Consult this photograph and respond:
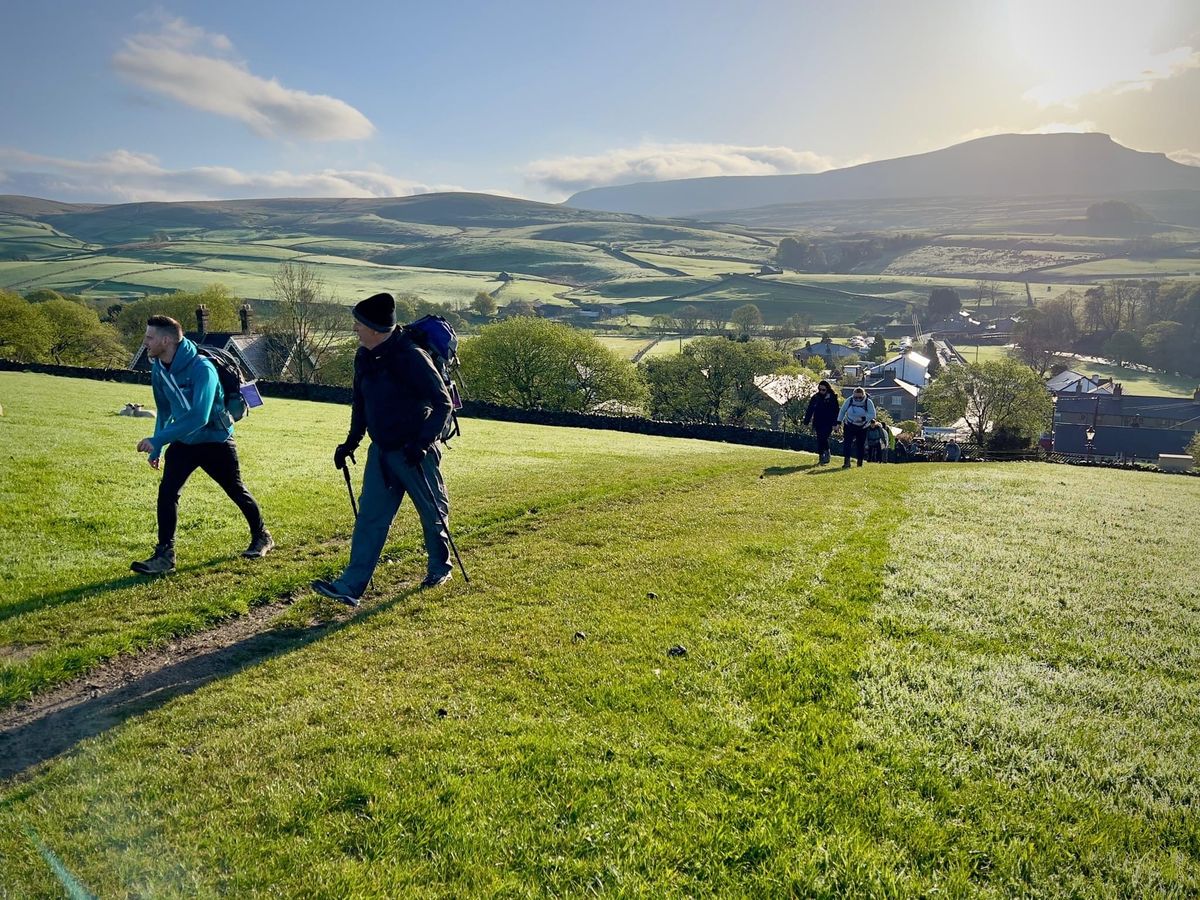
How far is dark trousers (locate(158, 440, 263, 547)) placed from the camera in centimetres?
885

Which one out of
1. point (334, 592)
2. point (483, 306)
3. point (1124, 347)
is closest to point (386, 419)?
point (334, 592)

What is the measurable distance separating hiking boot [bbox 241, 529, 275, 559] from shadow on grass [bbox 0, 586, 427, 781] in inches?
105

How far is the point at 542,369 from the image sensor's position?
226 feet

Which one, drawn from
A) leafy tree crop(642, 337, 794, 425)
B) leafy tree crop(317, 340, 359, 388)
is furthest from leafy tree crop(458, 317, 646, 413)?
leafy tree crop(317, 340, 359, 388)

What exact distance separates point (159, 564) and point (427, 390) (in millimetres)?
4669

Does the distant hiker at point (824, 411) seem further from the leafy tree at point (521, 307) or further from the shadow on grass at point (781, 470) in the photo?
the leafy tree at point (521, 307)

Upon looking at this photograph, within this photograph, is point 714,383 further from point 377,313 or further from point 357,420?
point 377,313

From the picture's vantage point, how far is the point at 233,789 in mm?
4500

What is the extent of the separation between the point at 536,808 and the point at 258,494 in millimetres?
11362

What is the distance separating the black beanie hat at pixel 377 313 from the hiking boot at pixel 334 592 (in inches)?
121

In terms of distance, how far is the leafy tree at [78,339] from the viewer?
75.6 m

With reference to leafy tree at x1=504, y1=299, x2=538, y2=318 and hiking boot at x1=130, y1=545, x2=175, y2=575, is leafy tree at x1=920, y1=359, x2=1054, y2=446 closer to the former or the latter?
hiking boot at x1=130, y1=545, x2=175, y2=575

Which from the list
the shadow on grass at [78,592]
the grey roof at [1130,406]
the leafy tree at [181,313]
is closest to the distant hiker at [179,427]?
the shadow on grass at [78,592]

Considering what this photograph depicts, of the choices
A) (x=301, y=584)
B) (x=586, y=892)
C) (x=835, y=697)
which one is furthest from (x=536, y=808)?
(x=301, y=584)
